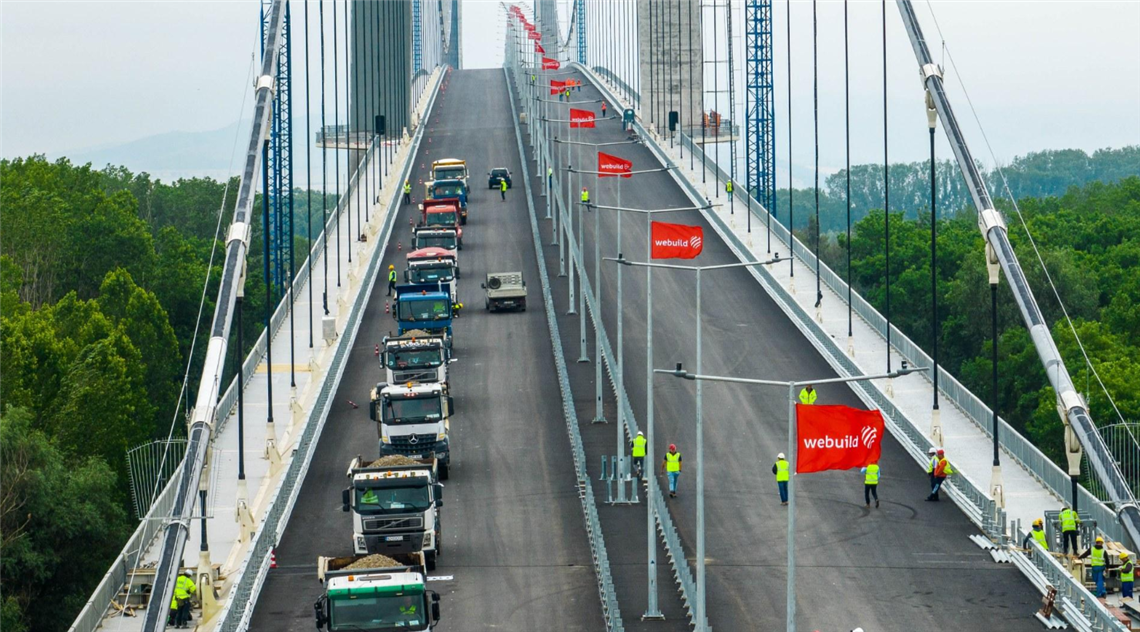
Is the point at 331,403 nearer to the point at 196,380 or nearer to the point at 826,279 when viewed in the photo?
the point at 826,279

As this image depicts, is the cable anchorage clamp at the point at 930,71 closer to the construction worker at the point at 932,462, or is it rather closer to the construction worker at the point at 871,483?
the construction worker at the point at 932,462

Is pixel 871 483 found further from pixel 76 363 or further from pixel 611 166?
pixel 76 363

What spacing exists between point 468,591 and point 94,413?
39165mm

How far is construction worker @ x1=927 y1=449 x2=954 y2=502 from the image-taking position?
55.1 meters

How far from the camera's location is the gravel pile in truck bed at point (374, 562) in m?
41.8

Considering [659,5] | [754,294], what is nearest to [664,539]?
[754,294]

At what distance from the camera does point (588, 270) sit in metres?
98.8

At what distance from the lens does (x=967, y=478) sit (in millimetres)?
55094

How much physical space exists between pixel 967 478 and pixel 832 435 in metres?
21.4

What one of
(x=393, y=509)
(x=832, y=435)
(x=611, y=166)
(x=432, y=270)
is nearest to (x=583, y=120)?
(x=432, y=270)

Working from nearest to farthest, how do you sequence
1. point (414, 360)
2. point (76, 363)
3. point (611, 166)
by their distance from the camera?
point (414, 360) → point (611, 166) → point (76, 363)

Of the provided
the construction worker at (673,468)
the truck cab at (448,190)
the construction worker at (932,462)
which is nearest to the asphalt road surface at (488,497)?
the construction worker at (673,468)

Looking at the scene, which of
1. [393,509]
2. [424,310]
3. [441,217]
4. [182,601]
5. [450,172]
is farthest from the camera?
[450,172]

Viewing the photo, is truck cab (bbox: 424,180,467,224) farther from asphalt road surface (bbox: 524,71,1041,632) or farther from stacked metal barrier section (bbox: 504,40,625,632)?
asphalt road surface (bbox: 524,71,1041,632)
